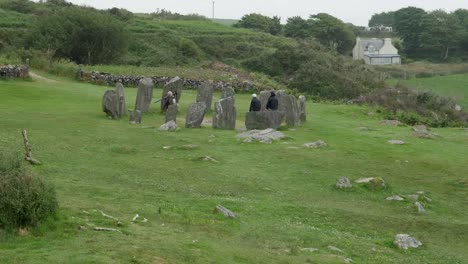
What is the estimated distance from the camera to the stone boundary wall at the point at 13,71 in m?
46.0

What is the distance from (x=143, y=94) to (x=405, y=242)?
23.2 m

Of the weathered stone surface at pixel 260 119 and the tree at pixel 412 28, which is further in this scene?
the tree at pixel 412 28

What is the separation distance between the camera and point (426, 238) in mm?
18422

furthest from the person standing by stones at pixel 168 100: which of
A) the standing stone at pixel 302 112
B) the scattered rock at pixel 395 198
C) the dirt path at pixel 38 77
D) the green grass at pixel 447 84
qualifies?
the green grass at pixel 447 84

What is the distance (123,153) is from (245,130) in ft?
30.1

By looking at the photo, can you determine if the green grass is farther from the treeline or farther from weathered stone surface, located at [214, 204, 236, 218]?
weathered stone surface, located at [214, 204, 236, 218]

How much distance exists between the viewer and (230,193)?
842 inches

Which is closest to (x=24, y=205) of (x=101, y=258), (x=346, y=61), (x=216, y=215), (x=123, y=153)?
(x=101, y=258)

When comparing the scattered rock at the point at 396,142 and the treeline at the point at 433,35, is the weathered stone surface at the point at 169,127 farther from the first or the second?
the treeline at the point at 433,35

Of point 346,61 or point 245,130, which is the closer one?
point 245,130

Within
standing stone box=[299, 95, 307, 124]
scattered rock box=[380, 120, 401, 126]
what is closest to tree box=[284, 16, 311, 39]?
scattered rock box=[380, 120, 401, 126]

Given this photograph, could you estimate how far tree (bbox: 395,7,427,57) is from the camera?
133m

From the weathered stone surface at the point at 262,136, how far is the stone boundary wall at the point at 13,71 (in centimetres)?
2130

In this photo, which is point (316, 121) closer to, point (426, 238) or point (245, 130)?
point (245, 130)
